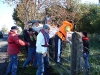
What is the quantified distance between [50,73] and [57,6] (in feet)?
36.4

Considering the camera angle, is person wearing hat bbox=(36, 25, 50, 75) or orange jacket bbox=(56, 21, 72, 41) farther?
person wearing hat bbox=(36, 25, 50, 75)

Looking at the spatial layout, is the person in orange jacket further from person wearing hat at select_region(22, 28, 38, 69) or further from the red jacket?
person wearing hat at select_region(22, 28, 38, 69)

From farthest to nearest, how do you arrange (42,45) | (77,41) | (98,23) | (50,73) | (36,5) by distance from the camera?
1. (98,23)
2. (36,5)
3. (50,73)
4. (42,45)
5. (77,41)

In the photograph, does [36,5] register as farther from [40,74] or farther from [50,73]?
[40,74]

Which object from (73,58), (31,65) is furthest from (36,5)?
(73,58)

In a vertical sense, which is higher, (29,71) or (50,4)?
(50,4)

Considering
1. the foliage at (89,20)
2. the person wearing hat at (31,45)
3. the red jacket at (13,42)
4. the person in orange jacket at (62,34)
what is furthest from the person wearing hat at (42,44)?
the foliage at (89,20)

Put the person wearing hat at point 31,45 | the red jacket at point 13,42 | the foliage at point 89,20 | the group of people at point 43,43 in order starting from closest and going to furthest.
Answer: the group of people at point 43,43 < the red jacket at point 13,42 < the person wearing hat at point 31,45 < the foliage at point 89,20

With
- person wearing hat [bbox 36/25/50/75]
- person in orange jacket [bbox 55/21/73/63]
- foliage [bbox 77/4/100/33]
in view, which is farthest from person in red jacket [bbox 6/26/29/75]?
foliage [bbox 77/4/100/33]

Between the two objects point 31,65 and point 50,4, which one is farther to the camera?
point 50,4

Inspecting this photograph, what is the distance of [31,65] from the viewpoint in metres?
11.4

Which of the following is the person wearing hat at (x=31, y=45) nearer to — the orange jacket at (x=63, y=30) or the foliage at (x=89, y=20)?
the orange jacket at (x=63, y=30)

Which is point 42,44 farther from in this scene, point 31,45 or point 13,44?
point 31,45

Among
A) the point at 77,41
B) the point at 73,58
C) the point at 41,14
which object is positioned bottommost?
the point at 73,58
